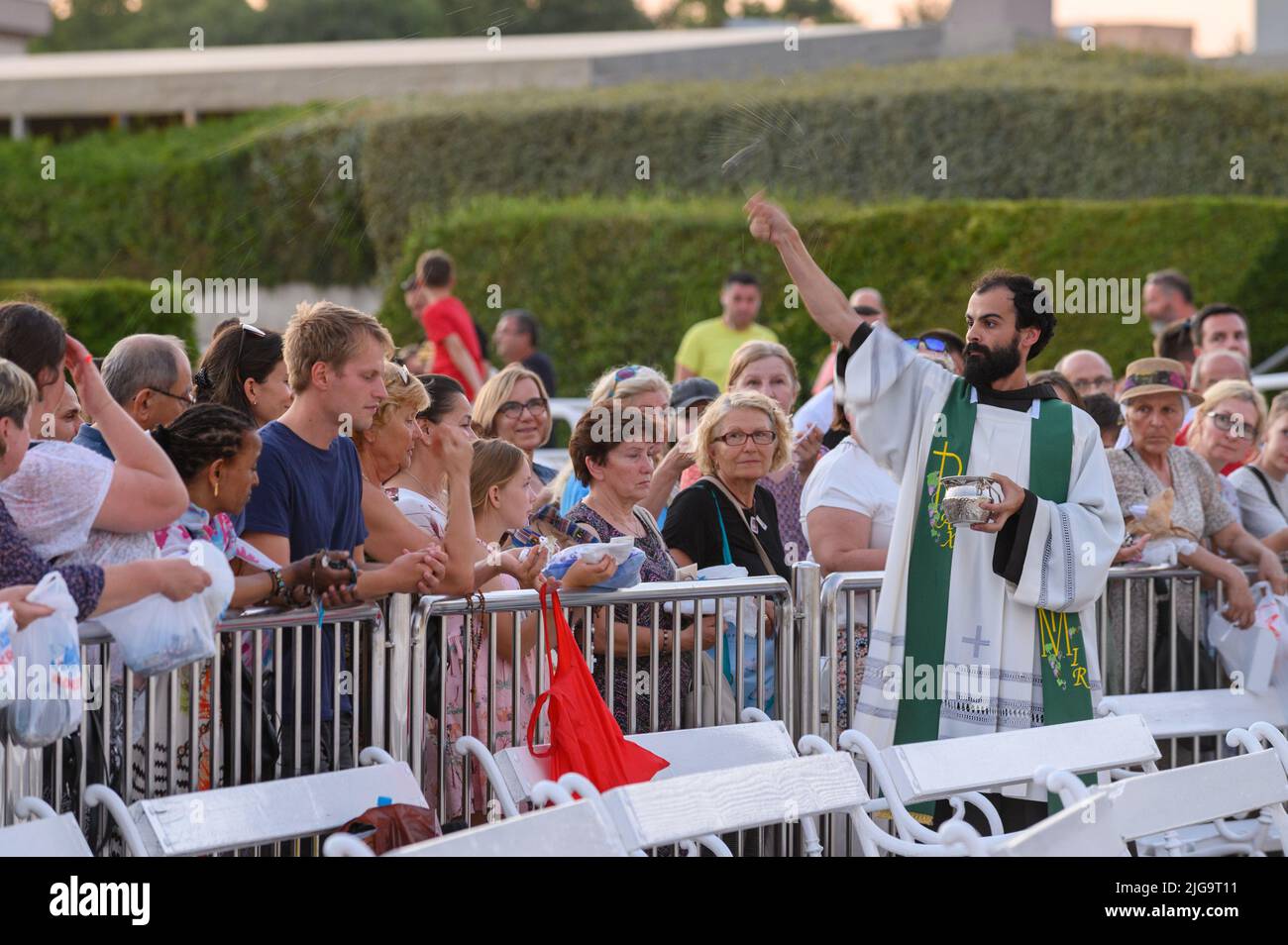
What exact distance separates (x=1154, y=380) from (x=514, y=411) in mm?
2572

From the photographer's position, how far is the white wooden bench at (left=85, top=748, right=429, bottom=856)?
4.00 metres

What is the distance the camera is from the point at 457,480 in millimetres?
5000

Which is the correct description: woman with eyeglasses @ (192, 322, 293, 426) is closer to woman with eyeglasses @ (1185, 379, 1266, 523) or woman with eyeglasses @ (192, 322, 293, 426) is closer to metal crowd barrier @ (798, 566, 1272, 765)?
metal crowd barrier @ (798, 566, 1272, 765)

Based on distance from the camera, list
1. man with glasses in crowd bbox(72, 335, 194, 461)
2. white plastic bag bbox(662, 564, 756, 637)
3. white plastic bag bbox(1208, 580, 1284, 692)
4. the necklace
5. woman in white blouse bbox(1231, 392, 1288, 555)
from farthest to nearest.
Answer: woman in white blouse bbox(1231, 392, 1288, 555) → white plastic bag bbox(1208, 580, 1284, 692) → the necklace → white plastic bag bbox(662, 564, 756, 637) → man with glasses in crowd bbox(72, 335, 194, 461)

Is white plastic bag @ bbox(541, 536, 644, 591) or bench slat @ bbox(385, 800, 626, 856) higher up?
white plastic bag @ bbox(541, 536, 644, 591)

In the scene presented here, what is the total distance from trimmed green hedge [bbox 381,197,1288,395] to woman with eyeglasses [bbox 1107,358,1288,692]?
7.27 metres

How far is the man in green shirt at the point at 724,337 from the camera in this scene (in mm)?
11008

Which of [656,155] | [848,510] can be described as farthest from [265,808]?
[656,155]

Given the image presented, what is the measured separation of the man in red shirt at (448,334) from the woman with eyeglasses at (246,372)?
5249 millimetres

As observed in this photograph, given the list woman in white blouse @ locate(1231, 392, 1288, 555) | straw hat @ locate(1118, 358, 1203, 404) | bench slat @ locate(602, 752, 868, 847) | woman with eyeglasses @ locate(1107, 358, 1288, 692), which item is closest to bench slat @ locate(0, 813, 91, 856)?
bench slat @ locate(602, 752, 868, 847)

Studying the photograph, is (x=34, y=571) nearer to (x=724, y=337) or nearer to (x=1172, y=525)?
(x=1172, y=525)

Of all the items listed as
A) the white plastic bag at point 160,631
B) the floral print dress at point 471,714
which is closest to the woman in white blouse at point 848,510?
the floral print dress at point 471,714
